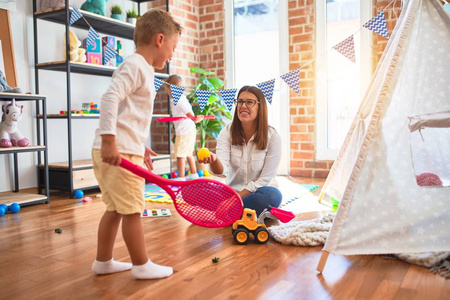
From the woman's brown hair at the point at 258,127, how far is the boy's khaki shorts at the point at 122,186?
0.91 m

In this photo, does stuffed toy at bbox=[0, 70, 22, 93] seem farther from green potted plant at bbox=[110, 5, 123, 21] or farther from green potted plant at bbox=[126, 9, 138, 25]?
green potted plant at bbox=[126, 9, 138, 25]

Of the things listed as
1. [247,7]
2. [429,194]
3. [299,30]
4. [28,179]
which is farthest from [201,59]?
[429,194]

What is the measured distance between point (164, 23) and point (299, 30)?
287 cm

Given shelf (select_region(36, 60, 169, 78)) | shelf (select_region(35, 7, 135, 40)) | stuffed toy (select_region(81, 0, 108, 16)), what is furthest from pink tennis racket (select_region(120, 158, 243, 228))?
stuffed toy (select_region(81, 0, 108, 16))

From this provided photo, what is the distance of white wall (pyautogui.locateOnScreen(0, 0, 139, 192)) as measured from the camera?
3.20 metres

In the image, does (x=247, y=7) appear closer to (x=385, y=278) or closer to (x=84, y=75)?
(x=84, y=75)

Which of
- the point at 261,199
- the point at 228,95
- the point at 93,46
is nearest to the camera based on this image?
the point at 261,199

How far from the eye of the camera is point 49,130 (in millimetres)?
3439

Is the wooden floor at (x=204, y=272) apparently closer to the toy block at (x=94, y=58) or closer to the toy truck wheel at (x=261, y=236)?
the toy truck wheel at (x=261, y=236)

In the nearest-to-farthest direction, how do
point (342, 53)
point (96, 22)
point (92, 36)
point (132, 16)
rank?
point (342, 53)
point (92, 36)
point (96, 22)
point (132, 16)

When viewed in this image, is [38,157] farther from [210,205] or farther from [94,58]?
[210,205]

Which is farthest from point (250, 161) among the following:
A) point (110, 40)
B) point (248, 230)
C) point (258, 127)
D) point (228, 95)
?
point (110, 40)

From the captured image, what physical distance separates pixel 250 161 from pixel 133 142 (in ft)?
3.20

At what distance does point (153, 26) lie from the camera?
146 centimetres
